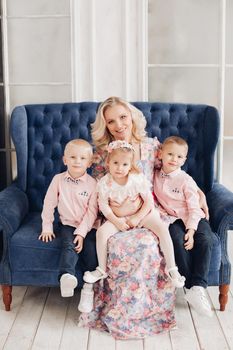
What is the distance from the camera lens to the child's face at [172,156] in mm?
3032

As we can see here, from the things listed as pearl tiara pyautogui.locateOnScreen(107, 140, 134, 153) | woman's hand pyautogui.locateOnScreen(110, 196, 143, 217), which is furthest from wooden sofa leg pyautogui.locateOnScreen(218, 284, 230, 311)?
pearl tiara pyautogui.locateOnScreen(107, 140, 134, 153)

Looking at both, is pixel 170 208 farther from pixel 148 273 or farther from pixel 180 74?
pixel 180 74

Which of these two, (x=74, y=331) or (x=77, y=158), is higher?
(x=77, y=158)

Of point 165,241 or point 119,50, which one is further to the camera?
point 119,50

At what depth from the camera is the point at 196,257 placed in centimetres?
278

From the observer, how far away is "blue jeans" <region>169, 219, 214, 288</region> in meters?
2.75

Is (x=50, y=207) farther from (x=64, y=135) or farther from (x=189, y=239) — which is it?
(x=189, y=239)

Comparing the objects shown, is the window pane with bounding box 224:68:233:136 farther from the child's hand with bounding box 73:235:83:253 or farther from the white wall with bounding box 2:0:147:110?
the child's hand with bounding box 73:235:83:253

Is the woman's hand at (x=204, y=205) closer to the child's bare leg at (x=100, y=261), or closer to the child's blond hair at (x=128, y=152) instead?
the child's blond hair at (x=128, y=152)

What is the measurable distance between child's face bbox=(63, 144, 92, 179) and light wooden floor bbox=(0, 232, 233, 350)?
0.78 meters

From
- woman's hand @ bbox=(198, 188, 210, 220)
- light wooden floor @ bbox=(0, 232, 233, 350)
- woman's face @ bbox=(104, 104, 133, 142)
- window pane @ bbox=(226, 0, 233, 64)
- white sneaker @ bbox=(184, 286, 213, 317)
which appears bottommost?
light wooden floor @ bbox=(0, 232, 233, 350)

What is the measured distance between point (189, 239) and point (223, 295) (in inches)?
16.0

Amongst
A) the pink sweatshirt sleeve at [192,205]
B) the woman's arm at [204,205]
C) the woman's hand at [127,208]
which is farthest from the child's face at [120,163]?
the woman's arm at [204,205]

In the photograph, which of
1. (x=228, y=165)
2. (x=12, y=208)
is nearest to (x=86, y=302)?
(x=12, y=208)
